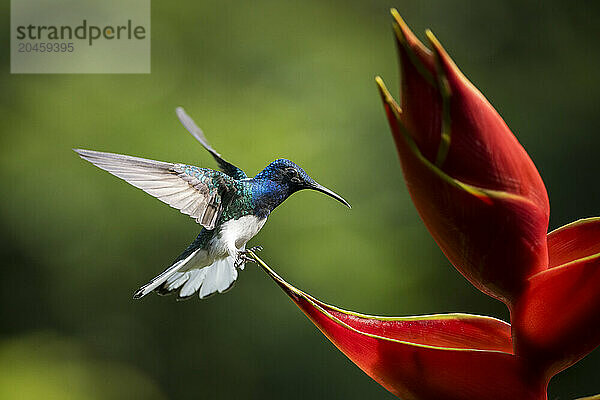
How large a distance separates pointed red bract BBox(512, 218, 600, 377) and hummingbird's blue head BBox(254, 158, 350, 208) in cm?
18

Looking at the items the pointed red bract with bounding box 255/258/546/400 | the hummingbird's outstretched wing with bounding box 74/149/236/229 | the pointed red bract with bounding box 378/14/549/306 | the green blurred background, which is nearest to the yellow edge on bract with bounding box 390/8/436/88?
the pointed red bract with bounding box 378/14/549/306

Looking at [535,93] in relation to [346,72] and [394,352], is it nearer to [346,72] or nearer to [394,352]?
[346,72]

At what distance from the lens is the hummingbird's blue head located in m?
0.47

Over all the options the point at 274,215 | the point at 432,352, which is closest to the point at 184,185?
the point at 432,352

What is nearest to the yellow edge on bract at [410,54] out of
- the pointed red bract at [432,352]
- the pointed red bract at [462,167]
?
the pointed red bract at [462,167]

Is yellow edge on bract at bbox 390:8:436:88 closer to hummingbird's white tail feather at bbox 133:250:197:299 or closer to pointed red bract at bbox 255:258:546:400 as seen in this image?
pointed red bract at bbox 255:258:546:400

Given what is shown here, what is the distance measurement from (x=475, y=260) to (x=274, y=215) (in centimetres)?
127

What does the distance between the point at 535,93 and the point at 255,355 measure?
0.93 meters

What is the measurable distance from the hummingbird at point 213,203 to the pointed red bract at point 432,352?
136mm

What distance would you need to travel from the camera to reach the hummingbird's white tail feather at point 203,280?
489 mm

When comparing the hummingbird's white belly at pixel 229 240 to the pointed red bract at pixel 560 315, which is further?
the hummingbird's white belly at pixel 229 240

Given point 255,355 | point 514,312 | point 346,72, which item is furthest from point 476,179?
point 346,72

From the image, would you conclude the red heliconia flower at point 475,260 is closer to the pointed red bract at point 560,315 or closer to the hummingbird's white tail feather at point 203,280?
the pointed red bract at point 560,315

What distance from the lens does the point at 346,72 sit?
6.10 ft
